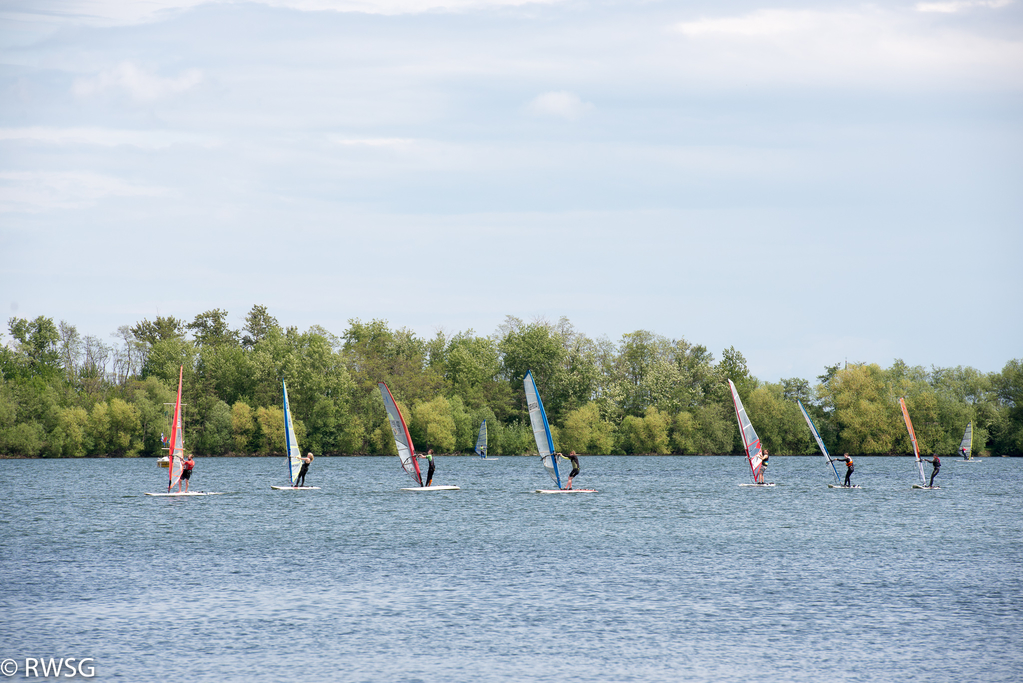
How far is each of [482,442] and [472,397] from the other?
28.5 ft

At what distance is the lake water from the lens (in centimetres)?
1817

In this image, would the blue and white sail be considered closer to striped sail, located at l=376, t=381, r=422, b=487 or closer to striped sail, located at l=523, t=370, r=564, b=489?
striped sail, located at l=376, t=381, r=422, b=487

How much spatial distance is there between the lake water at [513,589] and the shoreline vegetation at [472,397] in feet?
169

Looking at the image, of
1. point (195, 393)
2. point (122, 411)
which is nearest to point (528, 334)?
point (195, 393)

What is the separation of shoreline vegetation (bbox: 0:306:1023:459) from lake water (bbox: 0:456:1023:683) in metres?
51.5

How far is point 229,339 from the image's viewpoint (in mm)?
127375

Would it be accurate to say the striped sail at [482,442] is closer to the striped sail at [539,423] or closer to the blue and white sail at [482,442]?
the blue and white sail at [482,442]

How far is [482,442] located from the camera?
104 m

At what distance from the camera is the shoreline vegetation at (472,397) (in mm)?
100188

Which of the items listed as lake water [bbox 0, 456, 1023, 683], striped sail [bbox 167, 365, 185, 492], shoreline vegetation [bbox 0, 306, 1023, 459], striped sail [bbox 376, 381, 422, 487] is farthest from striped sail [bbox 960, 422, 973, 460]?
striped sail [bbox 167, 365, 185, 492]

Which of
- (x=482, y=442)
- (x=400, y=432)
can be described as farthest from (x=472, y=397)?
(x=400, y=432)

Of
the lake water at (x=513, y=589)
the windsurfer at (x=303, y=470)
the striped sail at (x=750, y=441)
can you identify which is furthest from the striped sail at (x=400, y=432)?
the striped sail at (x=750, y=441)

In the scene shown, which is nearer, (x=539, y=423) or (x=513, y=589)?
(x=513, y=589)

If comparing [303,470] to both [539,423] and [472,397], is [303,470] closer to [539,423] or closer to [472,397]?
[539,423]
